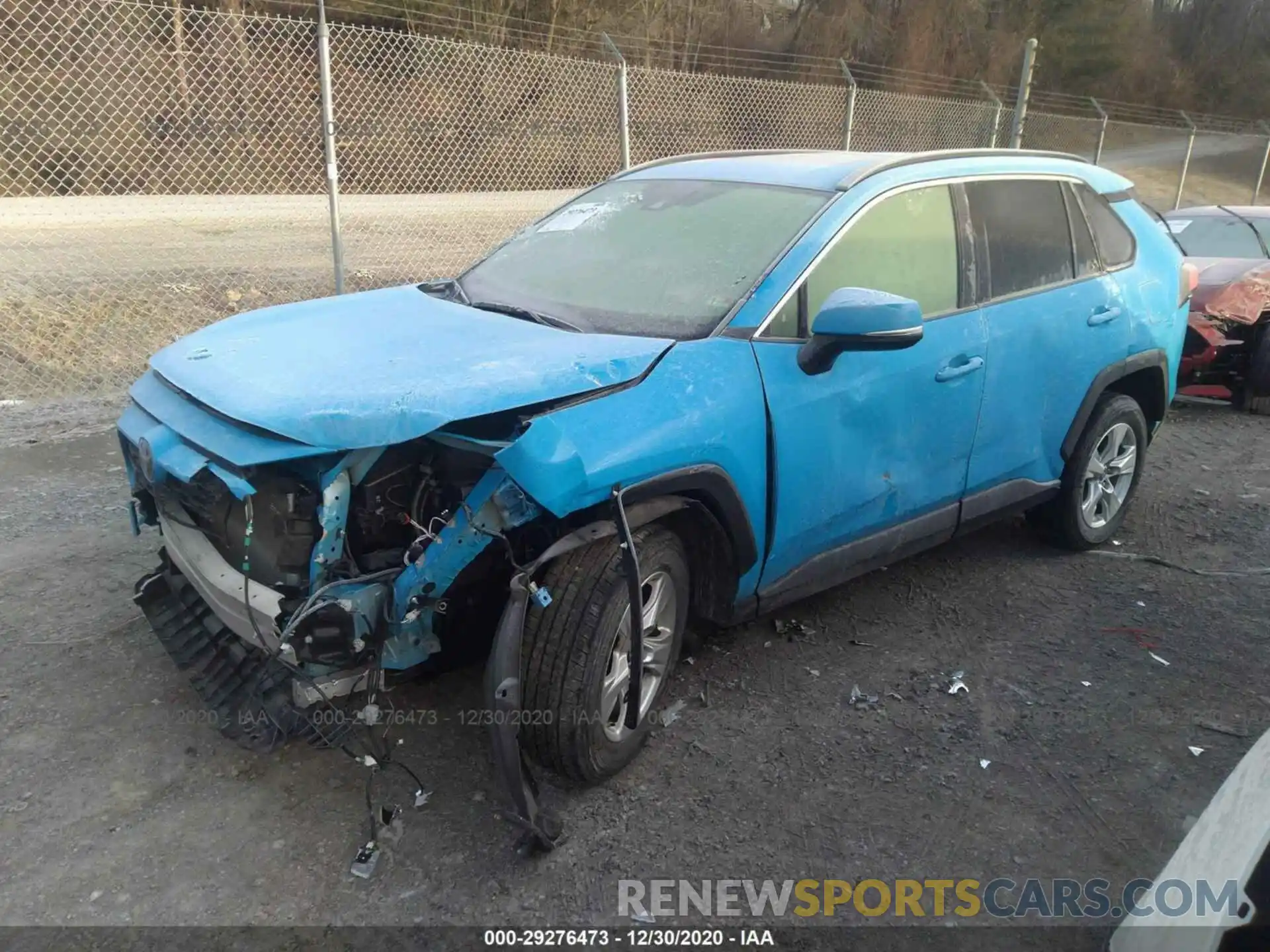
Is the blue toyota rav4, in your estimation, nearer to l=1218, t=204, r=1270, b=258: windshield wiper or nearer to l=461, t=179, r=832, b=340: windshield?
l=461, t=179, r=832, b=340: windshield

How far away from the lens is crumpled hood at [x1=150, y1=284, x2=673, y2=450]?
2.44 m

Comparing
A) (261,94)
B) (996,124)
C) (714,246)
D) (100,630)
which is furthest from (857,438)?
(261,94)

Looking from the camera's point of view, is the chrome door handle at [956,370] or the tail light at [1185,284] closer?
the chrome door handle at [956,370]

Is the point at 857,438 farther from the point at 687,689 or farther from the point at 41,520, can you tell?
the point at 41,520

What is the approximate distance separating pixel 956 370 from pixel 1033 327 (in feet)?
1.85

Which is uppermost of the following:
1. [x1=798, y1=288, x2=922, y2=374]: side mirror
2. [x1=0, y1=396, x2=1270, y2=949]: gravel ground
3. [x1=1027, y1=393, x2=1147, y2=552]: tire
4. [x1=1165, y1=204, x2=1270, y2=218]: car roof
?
[x1=798, y1=288, x2=922, y2=374]: side mirror

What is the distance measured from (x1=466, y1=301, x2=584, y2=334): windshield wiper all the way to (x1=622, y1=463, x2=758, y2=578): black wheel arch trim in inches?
26.7

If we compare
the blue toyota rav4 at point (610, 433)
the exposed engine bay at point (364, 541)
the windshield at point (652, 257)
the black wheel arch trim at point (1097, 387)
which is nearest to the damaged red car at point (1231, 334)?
the black wheel arch trim at point (1097, 387)

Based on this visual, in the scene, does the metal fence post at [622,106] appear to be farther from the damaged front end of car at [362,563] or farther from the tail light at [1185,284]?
the damaged front end of car at [362,563]

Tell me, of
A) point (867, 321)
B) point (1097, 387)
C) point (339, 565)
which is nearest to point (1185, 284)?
point (1097, 387)

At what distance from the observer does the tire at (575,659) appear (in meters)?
2.60

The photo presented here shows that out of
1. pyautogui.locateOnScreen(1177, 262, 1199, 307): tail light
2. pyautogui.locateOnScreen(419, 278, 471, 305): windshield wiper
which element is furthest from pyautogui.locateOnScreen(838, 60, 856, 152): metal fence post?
pyautogui.locateOnScreen(419, 278, 471, 305): windshield wiper

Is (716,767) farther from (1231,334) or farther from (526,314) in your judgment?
(1231,334)

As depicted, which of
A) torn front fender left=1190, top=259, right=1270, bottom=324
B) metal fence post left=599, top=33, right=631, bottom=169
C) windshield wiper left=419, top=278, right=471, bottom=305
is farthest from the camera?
metal fence post left=599, top=33, right=631, bottom=169
